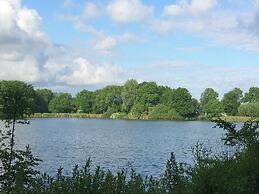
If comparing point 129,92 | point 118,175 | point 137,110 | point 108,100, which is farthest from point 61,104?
point 118,175

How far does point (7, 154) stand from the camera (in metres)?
10.2

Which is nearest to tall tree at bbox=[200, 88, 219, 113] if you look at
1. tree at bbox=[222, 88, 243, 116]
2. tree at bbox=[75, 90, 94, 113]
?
tree at bbox=[222, 88, 243, 116]

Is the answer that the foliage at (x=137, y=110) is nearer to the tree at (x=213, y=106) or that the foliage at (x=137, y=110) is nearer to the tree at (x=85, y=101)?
the tree at (x=213, y=106)

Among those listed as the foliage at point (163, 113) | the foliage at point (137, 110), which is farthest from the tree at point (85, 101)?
the foliage at point (163, 113)

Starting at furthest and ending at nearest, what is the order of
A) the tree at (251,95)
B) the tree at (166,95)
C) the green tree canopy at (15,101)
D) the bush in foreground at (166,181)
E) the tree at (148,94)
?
the tree at (251,95)
the tree at (166,95)
the tree at (148,94)
the green tree canopy at (15,101)
the bush in foreground at (166,181)

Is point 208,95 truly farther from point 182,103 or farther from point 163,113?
point 163,113

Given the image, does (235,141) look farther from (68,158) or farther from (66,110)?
(66,110)

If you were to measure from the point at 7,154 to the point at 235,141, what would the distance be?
19.5 feet

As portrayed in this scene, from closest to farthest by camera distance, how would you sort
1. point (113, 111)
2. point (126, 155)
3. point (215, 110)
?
point (126, 155)
point (215, 110)
point (113, 111)

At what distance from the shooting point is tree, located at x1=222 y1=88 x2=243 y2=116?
457ft

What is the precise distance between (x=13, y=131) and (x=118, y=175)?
10.3 ft

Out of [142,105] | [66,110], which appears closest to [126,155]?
[142,105]

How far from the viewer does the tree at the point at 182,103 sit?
141500 mm

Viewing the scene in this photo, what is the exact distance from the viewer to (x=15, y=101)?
1069 centimetres
